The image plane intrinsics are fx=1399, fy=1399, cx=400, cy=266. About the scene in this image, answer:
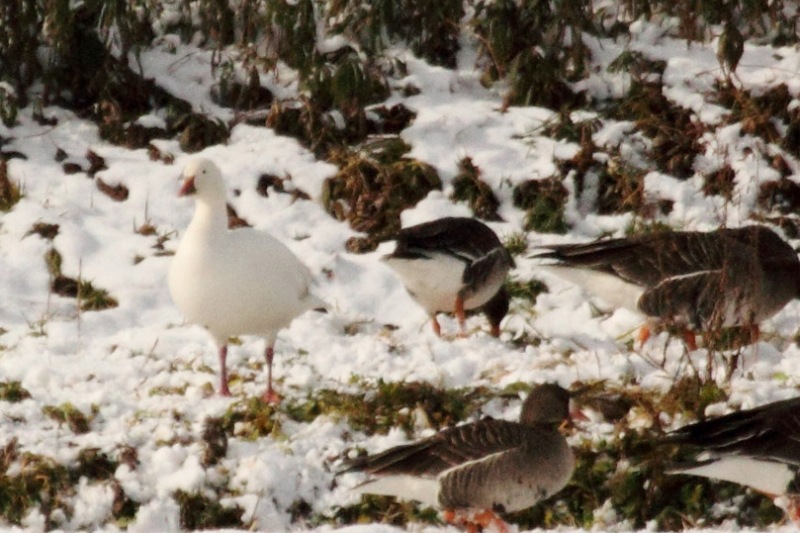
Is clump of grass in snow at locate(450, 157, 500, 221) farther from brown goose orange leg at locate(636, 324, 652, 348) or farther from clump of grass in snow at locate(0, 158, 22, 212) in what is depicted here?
clump of grass in snow at locate(0, 158, 22, 212)

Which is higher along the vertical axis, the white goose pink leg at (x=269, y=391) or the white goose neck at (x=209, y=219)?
the white goose neck at (x=209, y=219)

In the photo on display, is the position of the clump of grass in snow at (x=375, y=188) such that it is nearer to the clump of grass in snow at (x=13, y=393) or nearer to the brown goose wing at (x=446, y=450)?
the clump of grass in snow at (x=13, y=393)

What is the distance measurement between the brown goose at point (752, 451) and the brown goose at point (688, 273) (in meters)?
1.75

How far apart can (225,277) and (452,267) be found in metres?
1.80

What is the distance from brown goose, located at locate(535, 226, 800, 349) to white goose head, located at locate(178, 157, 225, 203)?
211cm

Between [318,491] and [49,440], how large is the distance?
1346 mm

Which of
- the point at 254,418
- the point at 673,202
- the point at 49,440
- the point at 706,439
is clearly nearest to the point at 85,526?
the point at 49,440

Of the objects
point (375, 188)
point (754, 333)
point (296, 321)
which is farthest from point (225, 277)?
point (754, 333)

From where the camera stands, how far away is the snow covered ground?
678cm

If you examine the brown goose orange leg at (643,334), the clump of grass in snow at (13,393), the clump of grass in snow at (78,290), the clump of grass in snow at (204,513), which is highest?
the brown goose orange leg at (643,334)

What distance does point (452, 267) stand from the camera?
8555mm

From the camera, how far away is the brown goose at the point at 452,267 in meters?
8.55

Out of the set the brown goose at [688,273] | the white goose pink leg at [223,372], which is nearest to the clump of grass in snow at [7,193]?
the white goose pink leg at [223,372]

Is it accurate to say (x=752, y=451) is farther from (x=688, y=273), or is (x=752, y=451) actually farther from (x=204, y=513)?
(x=204, y=513)
